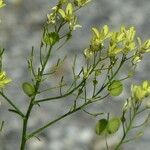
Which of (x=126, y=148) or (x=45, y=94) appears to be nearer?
(x=126, y=148)

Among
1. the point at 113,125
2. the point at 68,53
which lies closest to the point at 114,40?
the point at 113,125

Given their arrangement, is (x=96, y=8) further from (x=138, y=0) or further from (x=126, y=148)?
(x=126, y=148)

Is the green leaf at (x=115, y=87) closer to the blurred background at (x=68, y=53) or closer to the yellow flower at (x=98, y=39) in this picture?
the yellow flower at (x=98, y=39)

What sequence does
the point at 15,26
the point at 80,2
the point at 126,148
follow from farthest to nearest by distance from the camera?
the point at 15,26, the point at 126,148, the point at 80,2

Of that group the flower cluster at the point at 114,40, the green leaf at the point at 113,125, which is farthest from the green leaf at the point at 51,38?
the green leaf at the point at 113,125

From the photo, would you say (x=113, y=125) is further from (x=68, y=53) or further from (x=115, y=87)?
(x=68, y=53)

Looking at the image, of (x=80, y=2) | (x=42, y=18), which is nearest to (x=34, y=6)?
(x=42, y=18)

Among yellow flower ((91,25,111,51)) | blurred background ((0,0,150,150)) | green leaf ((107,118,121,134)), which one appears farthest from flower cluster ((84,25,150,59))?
blurred background ((0,0,150,150))

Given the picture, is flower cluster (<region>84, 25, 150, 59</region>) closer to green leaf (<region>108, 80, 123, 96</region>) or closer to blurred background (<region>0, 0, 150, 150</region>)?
green leaf (<region>108, 80, 123, 96</region>)
